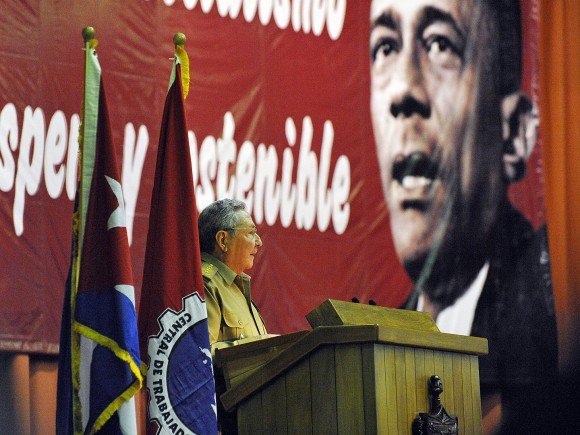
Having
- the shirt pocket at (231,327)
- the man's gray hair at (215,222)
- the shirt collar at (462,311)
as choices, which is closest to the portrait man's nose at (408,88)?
the shirt collar at (462,311)

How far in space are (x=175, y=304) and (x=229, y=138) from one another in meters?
2.16

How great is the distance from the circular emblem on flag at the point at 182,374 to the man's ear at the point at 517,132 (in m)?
3.65

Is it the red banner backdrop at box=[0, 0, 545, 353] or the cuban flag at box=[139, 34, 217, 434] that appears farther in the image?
the red banner backdrop at box=[0, 0, 545, 353]

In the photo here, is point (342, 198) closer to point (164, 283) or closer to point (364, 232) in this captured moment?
point (364, 232)

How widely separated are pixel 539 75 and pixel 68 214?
3429 millimetres

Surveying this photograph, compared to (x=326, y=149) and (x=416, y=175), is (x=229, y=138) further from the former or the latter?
(x=416, y=175)

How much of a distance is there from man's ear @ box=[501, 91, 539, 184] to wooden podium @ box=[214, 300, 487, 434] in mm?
3245

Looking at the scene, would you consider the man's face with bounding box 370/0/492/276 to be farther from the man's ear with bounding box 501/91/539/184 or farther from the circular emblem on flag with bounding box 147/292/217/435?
the circular emblem on flag with bounding box 147/292/217/435

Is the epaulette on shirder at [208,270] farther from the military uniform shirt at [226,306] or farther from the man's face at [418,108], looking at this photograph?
the man's face at [418,108]

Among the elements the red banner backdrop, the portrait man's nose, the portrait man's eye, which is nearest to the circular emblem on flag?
the red banner backdrop

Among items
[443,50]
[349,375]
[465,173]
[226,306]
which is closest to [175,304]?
[226,306]

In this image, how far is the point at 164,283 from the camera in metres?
4.10

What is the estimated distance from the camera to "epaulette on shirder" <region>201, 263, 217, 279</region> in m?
4.54

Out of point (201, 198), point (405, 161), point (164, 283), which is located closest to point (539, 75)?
point (405, 161)
